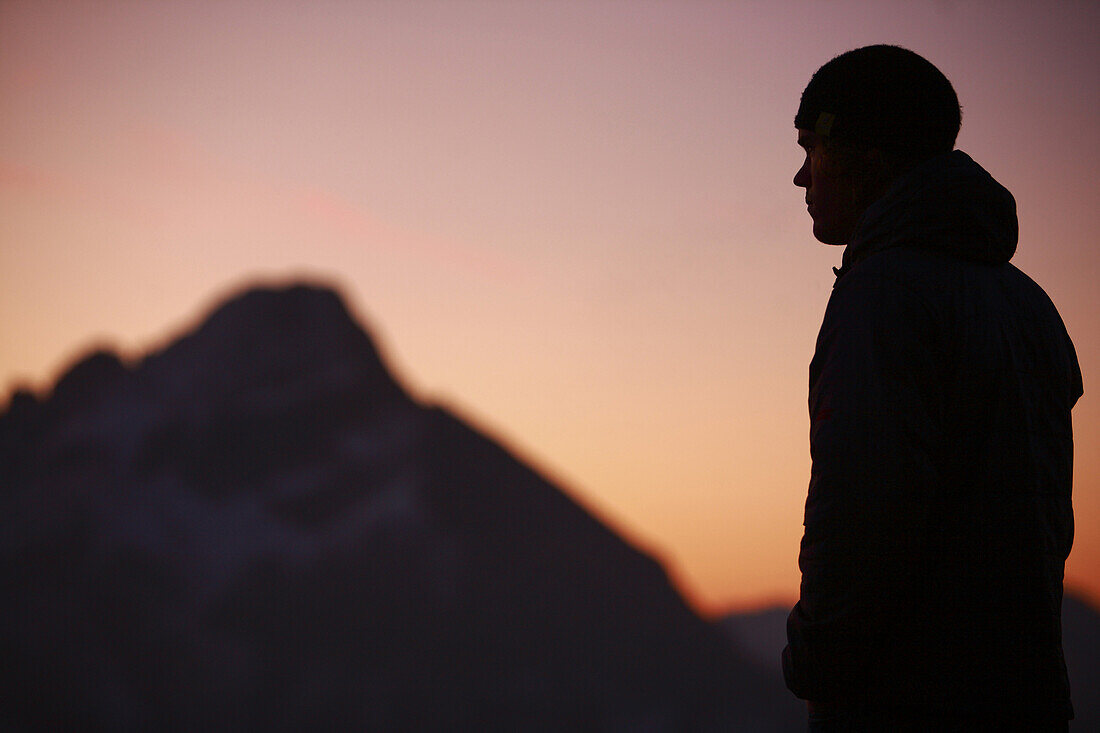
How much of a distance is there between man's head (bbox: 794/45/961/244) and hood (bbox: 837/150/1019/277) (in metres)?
0.15

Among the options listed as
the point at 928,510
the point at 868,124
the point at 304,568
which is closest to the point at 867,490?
the point at 928,510

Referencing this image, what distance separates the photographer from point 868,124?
7.65 feet

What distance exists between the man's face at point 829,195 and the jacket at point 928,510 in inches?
15.9

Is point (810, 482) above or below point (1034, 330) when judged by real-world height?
below

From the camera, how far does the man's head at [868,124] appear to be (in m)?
2.28

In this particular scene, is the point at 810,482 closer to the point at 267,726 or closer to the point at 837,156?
the point at 837,156

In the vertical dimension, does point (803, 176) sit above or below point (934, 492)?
above

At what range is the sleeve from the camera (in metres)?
1.82

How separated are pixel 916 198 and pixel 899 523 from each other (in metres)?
0.82

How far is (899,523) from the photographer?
1.82 meters

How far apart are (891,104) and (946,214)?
1.29 ft

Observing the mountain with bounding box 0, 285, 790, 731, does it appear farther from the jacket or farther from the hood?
the hood

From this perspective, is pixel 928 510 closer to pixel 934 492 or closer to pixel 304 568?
pixel 934 492

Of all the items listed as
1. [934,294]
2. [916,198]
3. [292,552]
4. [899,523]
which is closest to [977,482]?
[899,523]
